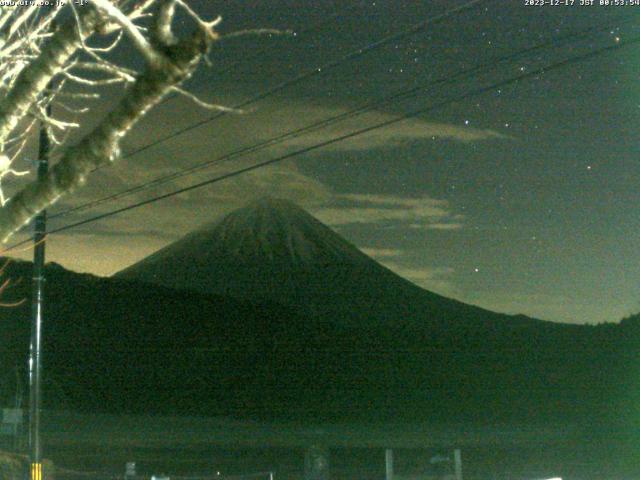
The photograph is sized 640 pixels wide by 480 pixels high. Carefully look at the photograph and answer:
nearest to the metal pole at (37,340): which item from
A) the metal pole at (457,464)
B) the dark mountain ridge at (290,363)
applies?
the metal pole at (457,464)

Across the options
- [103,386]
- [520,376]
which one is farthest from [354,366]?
[103,386]

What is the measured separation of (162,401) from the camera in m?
116

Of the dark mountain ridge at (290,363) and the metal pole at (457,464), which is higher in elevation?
the dark mountain ridge at (290,363)

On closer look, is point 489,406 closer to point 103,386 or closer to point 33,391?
point 103,386

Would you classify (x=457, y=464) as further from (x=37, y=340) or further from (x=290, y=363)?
(x=290, y=363)

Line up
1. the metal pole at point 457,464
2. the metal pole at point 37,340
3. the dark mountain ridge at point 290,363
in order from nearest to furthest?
the metal pole at point 457,464 → the metal pole at point 37,340 → the dark mountain ridge at point 290,363

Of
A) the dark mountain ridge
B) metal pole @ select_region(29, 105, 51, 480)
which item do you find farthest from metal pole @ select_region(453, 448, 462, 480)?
the dark mountain ridge

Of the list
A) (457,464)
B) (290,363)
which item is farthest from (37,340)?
(290,363)

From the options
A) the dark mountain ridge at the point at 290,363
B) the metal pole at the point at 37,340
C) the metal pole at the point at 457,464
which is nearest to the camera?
the metal pole at the point at 457,464

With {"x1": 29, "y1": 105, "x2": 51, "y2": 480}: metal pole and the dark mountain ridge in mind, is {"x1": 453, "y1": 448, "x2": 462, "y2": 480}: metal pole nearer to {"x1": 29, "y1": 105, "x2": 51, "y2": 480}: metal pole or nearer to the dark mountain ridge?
{"x1": 29, "y1": 105, "x2": 51, "y2": 480}: metal pole

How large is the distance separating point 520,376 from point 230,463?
355ft

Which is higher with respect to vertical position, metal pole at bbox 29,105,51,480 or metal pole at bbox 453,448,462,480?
metal pole at bbox 29,105,51,480

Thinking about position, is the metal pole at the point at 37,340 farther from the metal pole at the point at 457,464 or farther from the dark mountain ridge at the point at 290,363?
the dark mountain ridge at the point at 290,363

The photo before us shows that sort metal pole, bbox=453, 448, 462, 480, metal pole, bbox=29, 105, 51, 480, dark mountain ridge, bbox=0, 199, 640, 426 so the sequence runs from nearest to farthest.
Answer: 1. metal pole, bbox=453, 448, 462, 480
2. metal pole, bbox=29, 105, 51, 480
3. dark mountain ridge, bbox=0, 199, 640, 426
